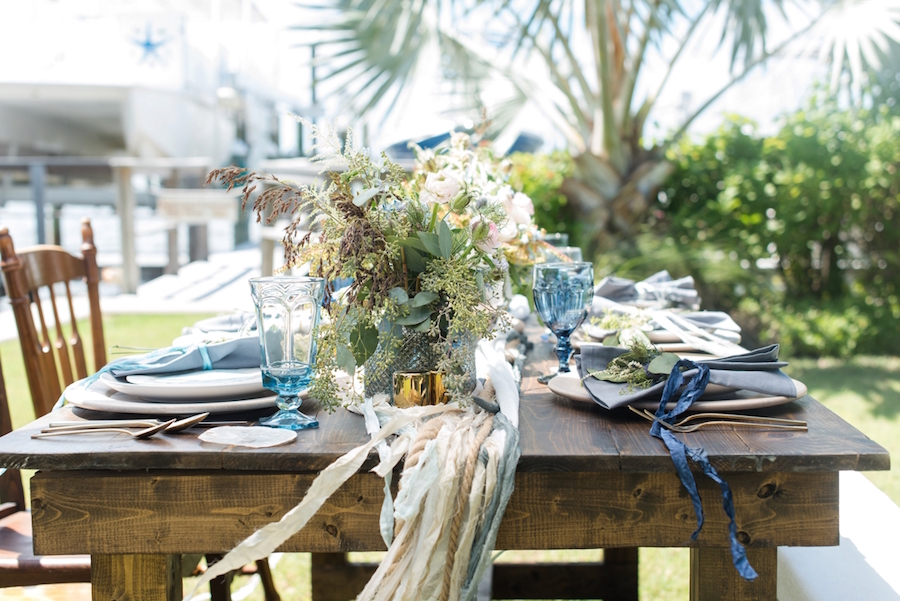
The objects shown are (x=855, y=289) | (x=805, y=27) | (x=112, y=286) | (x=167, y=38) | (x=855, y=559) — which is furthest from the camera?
(x=167, y=38)

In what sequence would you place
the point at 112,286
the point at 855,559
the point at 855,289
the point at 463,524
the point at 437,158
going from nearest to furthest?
the point at 463,524, the point at 855,559, the point at 437,158, the point at 855,289, the point at 112,286

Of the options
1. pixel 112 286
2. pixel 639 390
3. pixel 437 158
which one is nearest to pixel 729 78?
pixel 437 158

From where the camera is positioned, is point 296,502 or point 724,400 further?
point 724,400

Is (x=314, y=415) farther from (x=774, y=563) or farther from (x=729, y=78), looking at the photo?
(x=729, y=78)

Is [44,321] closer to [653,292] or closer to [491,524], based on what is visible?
[491,524]

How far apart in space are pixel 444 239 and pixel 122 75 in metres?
13.0

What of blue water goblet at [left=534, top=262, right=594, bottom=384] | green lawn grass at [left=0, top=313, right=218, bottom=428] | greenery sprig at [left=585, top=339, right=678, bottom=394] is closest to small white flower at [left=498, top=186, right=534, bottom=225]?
blue water goblet at [left=534, top=262, right=594, bottom=384]

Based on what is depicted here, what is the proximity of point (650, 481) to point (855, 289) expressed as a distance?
16.8 feet

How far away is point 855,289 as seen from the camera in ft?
17.6

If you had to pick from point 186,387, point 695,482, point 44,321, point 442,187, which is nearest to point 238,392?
point 186,387

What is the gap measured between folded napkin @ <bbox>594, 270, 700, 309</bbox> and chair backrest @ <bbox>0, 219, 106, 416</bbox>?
1345 mm

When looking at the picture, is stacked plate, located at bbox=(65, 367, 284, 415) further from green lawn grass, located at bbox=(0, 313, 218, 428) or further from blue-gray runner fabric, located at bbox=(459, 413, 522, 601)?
green lawn grass, located at bbox=(0, 313, 218, 428)

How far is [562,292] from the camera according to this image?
4.45 feet

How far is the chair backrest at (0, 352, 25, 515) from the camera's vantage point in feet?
5.28
